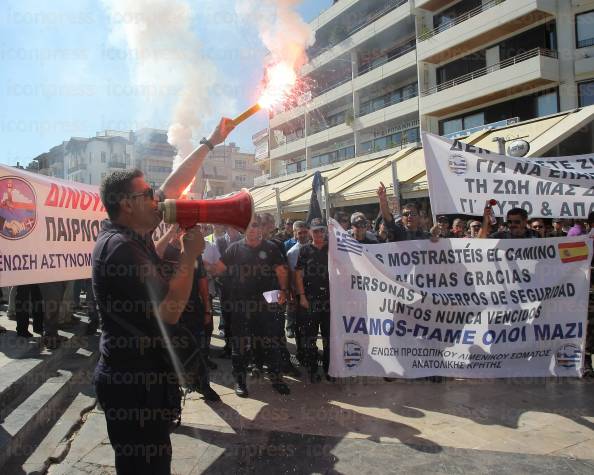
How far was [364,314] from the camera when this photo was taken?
486cm

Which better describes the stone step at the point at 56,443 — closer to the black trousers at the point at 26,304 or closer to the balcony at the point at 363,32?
the black trousers at the point at 26,304

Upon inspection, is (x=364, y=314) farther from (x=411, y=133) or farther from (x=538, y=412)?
(x=411, y=133)

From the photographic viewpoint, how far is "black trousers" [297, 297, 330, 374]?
5.34 metres

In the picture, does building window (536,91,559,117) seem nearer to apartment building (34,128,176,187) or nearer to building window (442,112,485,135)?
building window (442,112,485,135)

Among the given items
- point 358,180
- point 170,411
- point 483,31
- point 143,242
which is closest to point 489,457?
point 170,411

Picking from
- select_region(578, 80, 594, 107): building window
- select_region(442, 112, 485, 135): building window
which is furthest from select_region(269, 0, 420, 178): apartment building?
select_region(578, 80, 594, 107): building window

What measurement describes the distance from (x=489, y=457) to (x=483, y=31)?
20.0 metres

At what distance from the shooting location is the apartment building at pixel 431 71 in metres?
17.1

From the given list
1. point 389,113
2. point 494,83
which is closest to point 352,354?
point 494,83

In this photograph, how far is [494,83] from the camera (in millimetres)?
18719

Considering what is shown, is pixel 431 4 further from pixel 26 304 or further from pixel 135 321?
pixel 135 321

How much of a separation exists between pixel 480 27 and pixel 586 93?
533 cm

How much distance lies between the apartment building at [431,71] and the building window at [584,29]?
1.4 inches

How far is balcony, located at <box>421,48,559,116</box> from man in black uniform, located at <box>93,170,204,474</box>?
1851 centimetres
